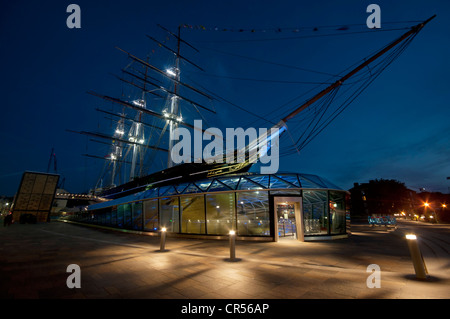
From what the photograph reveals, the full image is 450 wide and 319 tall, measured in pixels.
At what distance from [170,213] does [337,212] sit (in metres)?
12.1

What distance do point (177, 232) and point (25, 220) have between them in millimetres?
31682

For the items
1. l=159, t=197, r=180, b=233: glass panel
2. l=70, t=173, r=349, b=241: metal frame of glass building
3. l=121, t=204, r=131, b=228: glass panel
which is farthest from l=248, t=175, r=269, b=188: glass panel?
l=121, t=204, r=131, b=228: glass panel

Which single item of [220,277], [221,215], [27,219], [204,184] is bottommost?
[220,277]

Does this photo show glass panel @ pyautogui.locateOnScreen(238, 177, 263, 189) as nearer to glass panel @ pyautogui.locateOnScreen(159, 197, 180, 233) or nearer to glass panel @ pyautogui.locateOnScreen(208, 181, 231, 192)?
glass panel @ pyautogui.locateOnScreen(208, 181, 231, 192)

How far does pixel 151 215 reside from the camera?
16750mm

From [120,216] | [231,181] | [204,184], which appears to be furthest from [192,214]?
[120,216]

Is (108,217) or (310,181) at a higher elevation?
(310,181)

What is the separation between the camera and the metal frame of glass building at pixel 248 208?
1239 centimetres

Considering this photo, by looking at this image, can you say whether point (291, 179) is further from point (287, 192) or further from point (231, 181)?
point (231, 181)

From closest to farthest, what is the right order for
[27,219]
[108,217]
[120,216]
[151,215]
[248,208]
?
[151,215] → [248,208] → [120,216] → [108,217] → [27,219]

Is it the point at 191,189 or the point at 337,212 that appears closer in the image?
the point at 337,212

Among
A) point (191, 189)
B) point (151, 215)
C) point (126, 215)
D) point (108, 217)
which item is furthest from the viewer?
point (108, 217)

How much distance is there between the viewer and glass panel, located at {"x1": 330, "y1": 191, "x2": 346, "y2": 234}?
13.4 meters
